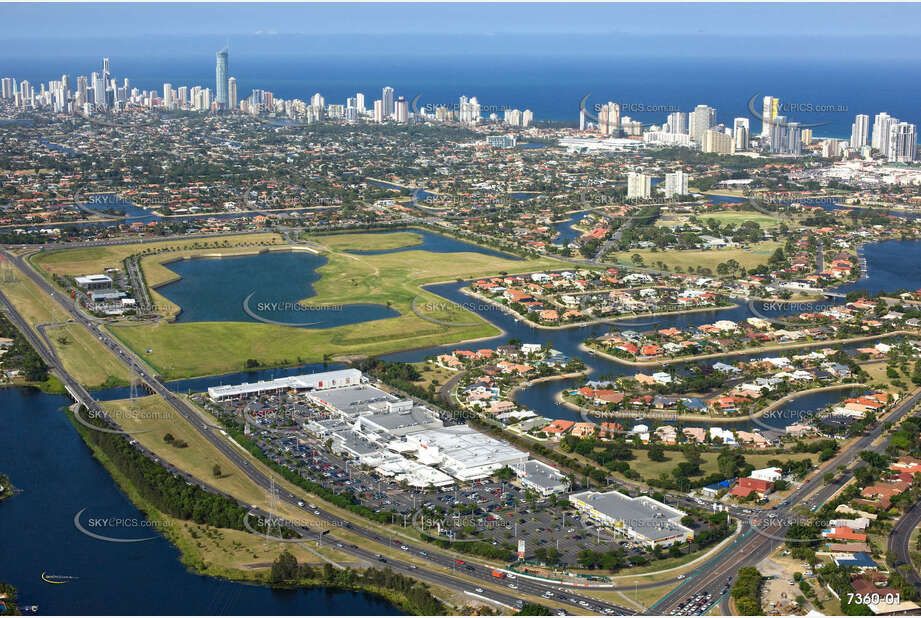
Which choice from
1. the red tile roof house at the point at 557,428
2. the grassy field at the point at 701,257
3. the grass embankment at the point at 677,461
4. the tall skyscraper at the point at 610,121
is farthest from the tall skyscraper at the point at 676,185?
the grass embankment at the point at 677,461

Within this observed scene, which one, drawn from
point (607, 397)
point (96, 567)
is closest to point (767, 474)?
point (607, 397)

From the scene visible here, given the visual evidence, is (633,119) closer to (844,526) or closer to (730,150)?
(730,150)

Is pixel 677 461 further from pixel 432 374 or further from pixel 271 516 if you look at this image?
pixel 271 516

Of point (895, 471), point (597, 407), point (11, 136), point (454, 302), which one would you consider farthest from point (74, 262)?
point (11, 136)

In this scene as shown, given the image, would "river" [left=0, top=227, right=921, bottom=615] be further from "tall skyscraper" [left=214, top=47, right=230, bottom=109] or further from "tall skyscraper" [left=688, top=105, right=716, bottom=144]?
"tall skyscraper" [left=214, top=47, right=230, bottom=109]

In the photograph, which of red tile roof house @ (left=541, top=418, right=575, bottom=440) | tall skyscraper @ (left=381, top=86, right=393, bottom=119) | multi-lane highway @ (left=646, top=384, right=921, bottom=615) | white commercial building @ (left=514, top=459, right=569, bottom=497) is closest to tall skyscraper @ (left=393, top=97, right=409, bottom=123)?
tall skyscraper @ (left=381, top=86, right=393, bottom=119)

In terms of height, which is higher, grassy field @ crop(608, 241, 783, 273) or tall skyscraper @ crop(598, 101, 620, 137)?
tall skyscraper @ crop(598, 101, 620, 137)
